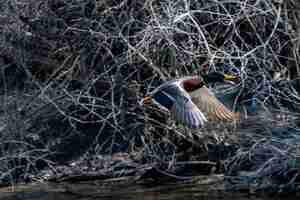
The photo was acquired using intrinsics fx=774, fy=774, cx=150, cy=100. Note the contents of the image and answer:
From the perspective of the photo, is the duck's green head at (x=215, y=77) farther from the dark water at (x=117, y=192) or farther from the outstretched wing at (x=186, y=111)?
the dark water at (x=117, y=192)

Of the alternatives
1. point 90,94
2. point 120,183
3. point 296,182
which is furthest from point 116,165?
point 296,182

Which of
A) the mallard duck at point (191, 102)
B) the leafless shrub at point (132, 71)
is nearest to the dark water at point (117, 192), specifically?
the leafless shrub at point (132, 71)

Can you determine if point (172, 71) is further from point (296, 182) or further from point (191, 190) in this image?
point (296, 182)

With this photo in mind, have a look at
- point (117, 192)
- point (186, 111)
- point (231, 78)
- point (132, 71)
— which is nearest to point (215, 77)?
point (231, 78)

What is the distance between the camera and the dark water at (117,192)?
6512 millimetres

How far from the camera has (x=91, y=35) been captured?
7.63 metres

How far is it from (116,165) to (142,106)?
62cm

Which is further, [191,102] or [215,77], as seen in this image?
[215,77]

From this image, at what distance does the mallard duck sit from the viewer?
6.20 metres

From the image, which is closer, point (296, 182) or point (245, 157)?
point (296, 182)

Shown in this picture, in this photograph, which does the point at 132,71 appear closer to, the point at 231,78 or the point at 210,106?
the point at 231,78

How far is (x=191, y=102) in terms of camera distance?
20.9 ft

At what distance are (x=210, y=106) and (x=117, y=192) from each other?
46.2 inches

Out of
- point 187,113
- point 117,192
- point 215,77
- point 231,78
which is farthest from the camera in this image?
point 231,78
